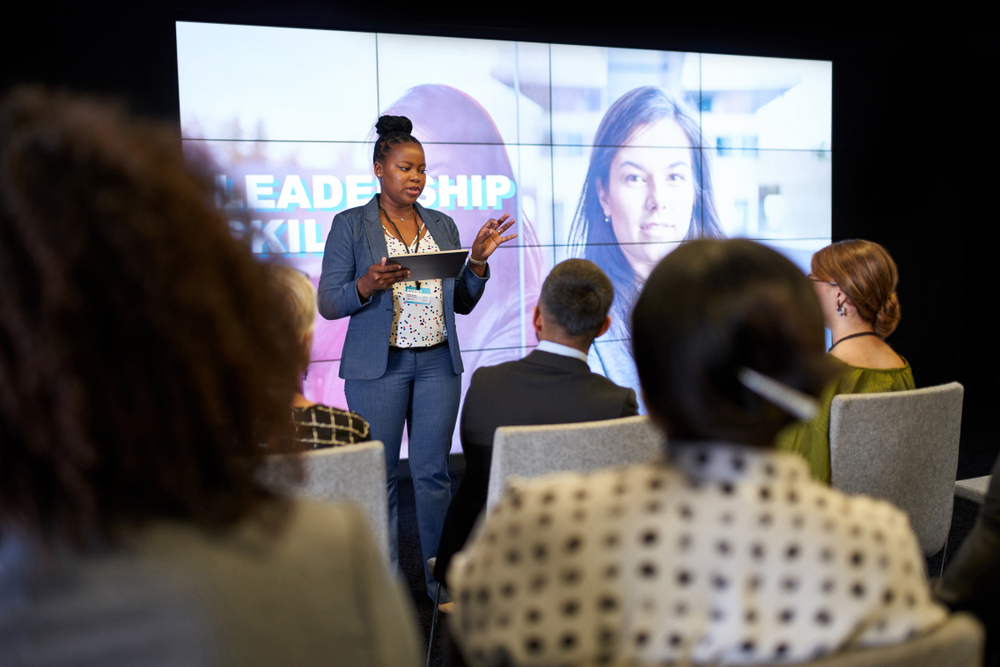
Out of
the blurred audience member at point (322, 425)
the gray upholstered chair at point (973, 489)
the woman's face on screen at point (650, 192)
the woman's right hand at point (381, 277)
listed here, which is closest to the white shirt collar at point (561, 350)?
the blurred audience member at point (322, 425)

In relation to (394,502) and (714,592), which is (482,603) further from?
(394,502)

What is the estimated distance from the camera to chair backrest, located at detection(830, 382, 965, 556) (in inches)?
74.6

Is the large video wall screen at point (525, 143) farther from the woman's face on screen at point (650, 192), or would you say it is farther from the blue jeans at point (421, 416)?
the blue jeans at point (421, 416)

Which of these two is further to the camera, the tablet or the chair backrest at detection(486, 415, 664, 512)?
the tablet

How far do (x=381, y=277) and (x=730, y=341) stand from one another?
2.04 meters

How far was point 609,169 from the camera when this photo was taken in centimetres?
488

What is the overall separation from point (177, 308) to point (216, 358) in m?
0.05

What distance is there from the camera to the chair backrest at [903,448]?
74.6 inches

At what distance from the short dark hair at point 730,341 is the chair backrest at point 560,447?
83 cm

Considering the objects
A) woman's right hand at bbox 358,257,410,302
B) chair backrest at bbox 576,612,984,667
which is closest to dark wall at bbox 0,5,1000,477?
woman's right hand at bbox 358,257,410,302

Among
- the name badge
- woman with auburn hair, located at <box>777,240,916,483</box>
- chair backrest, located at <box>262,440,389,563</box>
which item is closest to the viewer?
chair backrest, located at <box>262,440,389,563</box>

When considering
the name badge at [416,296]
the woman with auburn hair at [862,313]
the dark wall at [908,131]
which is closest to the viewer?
the woman with auburn hair at [862,313]

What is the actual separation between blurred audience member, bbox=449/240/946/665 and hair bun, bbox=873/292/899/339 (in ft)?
5.35

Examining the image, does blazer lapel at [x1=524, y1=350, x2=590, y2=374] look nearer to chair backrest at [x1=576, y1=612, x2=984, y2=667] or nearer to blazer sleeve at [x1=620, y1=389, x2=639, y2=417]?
blazer sleeve at [x1=620, y1=389, x2=639, y2=417]
